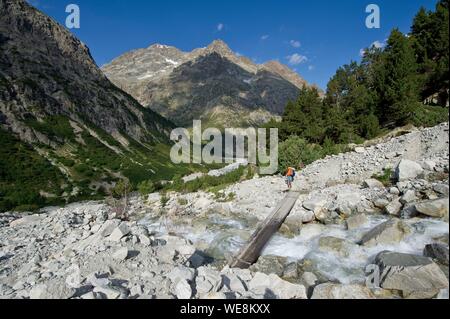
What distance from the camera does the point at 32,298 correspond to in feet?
27.3

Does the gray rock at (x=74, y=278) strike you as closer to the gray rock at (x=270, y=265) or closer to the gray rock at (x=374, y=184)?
the gray rock at (x=270, y=265)

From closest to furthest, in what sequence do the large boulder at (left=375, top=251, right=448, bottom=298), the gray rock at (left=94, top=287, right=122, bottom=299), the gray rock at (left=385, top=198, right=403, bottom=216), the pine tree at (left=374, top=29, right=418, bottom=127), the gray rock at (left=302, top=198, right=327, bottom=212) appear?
the large boulder at (left=375, top=251, right=448, bottom=298), the gray rock at (left=94, top=287, right=122, bottom=299), the gray rock at (left=385, top=198, right=403, bottom=216), the gray rock at (left=302, top=198, right=327, bottom=212), the pine tree at (left=374, top=29, right=418, bottom=127)

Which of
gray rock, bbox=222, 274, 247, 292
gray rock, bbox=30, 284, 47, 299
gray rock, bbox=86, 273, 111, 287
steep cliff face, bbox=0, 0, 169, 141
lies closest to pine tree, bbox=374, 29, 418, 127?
gray rock, bbox=222, 274, 247, 292

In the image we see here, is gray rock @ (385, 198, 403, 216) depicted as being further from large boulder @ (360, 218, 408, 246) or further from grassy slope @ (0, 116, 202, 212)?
grassy slope @ (0, 116, 202, 212)

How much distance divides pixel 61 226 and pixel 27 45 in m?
127

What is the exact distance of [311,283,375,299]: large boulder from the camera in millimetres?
8041

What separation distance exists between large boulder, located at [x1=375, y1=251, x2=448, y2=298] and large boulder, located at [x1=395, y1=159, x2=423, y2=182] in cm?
860

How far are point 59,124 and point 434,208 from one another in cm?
10295

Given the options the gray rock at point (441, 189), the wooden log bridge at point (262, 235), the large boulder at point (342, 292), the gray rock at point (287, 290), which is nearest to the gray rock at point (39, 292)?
the wooden log bridge at point (262, 235)

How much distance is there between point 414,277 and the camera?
7.84 metres

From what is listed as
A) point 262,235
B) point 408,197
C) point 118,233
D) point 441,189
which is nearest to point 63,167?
point 118,233
